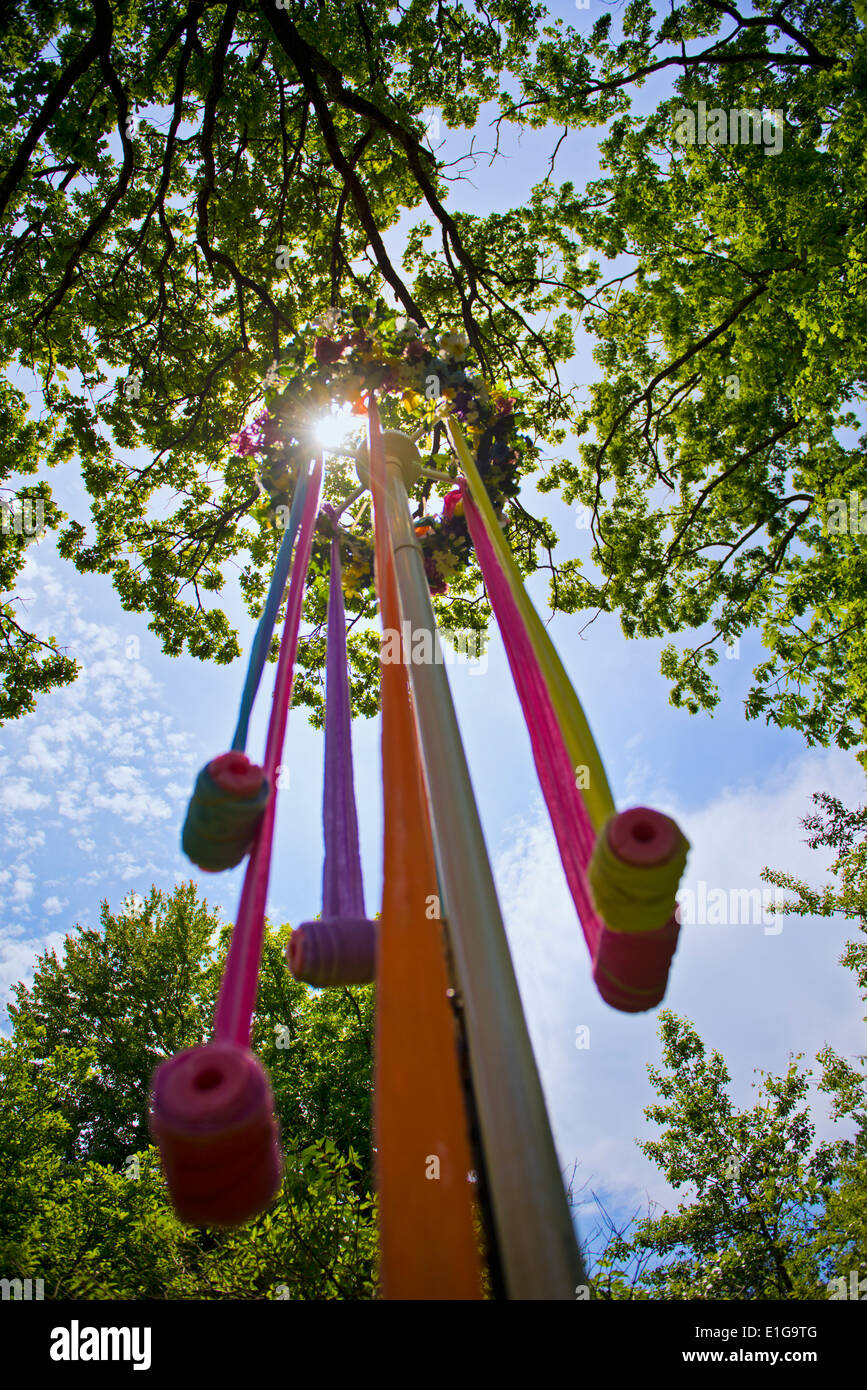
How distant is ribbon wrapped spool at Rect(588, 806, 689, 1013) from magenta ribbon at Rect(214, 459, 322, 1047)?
0.62 metres

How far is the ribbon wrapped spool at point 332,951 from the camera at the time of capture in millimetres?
1536

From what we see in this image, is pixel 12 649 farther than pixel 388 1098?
Yes

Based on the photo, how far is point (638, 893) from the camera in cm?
109

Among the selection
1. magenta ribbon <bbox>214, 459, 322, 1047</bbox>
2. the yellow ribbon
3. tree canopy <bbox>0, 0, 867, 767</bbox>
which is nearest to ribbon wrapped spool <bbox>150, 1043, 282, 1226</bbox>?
magenta ribbon <bbox>214, 459, 322, 1047</bbox>

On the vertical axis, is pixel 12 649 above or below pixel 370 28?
below

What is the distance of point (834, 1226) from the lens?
912cm

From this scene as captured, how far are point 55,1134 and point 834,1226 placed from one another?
37.2ft

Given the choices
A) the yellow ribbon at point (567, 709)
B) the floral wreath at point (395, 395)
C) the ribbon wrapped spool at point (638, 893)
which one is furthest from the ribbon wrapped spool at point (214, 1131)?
the floral wreath at point (395, 395)

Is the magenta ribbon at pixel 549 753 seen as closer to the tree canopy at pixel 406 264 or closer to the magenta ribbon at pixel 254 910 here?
the magenta ribbon at pixel 254 910

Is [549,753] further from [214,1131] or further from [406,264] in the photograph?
[406,264]
